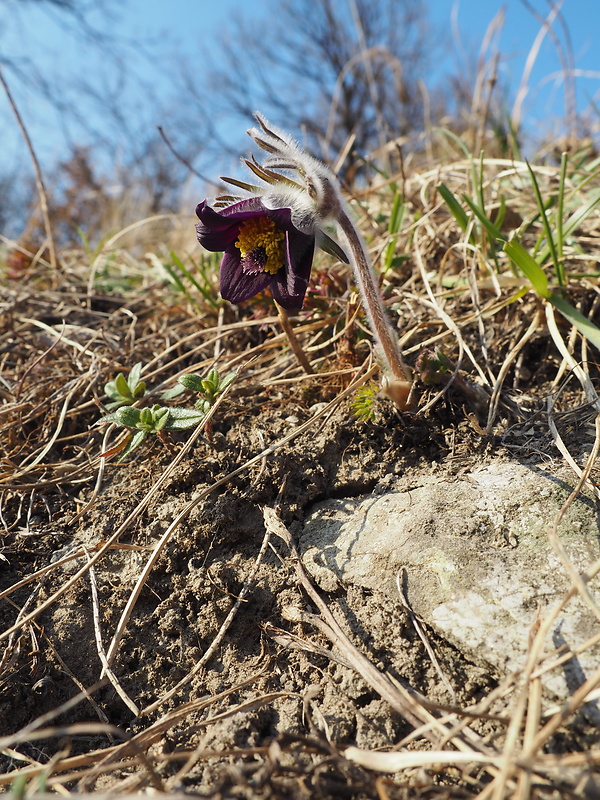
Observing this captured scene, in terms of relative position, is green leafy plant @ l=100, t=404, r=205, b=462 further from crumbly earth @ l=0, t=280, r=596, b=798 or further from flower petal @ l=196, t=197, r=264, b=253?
flower petal @ l=196, t=197, r=264, b=253

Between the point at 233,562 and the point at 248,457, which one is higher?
the point at 248,457

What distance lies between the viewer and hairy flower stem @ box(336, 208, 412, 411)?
4.74ft

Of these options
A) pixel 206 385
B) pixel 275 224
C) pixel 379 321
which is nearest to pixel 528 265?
pixel 379 321

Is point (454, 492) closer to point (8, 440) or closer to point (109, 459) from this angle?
point (109, 459)

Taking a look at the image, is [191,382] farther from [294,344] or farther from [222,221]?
[222,221]

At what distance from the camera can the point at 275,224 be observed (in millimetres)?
1455

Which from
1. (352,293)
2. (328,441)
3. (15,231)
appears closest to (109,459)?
(328,441)

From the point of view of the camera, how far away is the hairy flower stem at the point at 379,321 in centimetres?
144

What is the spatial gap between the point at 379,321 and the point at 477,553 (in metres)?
0.64

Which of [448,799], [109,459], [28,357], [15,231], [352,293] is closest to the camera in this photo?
[448,799]

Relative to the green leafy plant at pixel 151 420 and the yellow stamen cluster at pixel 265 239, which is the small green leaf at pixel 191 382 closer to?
the green leafy plant at pixel 151 420

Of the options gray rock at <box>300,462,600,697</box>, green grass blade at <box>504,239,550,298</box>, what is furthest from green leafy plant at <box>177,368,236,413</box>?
green grass blade at <box>504,239,550,298</box>

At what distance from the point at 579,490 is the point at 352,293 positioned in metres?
0.99

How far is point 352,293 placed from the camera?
1.95 m
